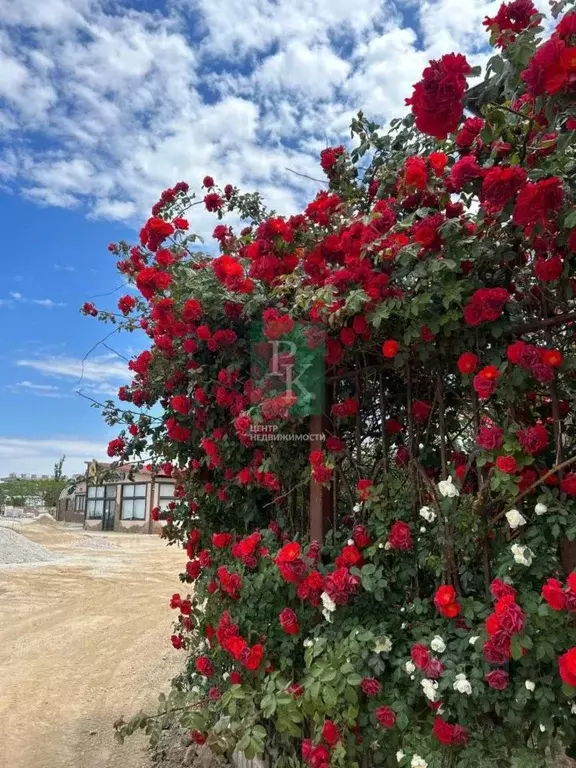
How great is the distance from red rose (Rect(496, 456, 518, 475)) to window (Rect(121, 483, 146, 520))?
27.3 metres

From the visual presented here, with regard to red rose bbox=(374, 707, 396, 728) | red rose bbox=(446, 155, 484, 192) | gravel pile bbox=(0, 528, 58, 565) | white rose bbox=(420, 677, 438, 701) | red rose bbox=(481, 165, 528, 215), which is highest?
red rose bbox=(446, 155, 484, 192)

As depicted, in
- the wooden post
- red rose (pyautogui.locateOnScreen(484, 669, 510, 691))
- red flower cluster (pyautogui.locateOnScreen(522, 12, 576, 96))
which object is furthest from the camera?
the wooden post

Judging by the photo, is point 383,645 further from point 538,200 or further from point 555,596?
point 538,200

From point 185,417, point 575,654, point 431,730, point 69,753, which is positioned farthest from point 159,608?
point 575,654

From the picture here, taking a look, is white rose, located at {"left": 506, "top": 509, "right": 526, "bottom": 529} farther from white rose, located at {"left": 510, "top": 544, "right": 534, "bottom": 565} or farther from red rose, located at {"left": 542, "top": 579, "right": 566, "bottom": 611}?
red rose, located at {"left": 542, "top": 579, "right": 566, "bottom": 611}

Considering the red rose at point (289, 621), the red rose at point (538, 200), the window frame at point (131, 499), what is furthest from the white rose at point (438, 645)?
the window frame at point (131, 499)

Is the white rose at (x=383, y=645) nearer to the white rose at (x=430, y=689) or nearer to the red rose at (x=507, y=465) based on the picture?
the white rose at (x=430, y=689)

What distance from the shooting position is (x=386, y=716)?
1.87m

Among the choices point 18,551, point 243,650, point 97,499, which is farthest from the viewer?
point 97,499

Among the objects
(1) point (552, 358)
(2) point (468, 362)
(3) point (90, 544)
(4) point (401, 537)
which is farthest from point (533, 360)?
(3) point (90, 544)

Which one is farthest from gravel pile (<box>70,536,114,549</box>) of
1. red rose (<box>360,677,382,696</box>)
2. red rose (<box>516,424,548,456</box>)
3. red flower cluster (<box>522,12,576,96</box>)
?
red flower cluster (<box>522,12,576,96</box>)

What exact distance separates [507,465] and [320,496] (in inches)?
37.5

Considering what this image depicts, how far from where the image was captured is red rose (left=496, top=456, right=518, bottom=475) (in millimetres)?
1699

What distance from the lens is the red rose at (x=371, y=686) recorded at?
6.20 feet
